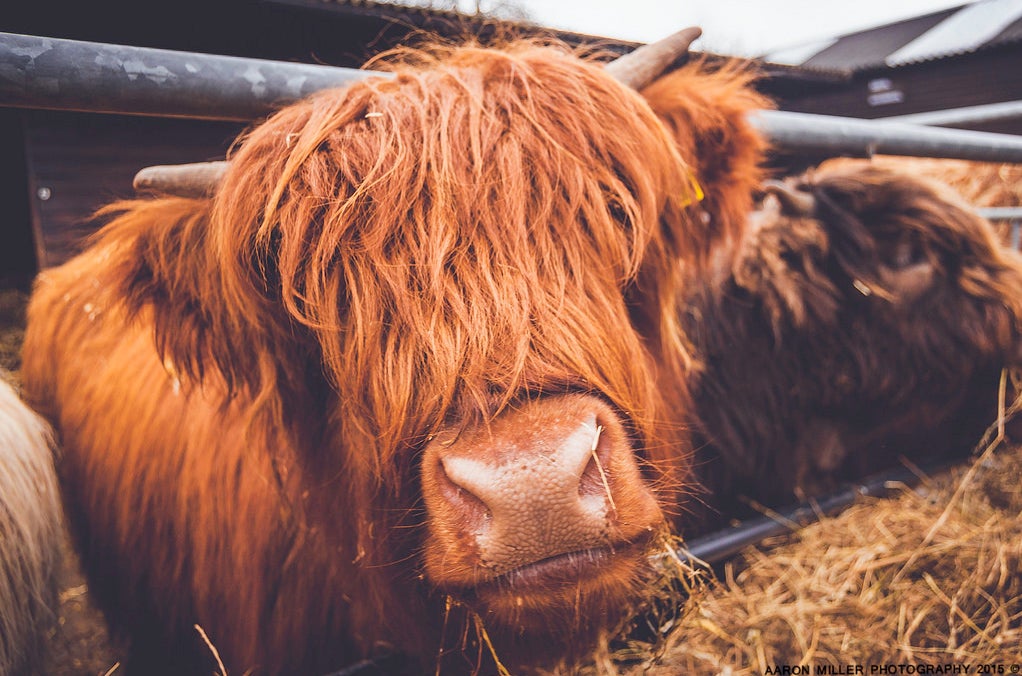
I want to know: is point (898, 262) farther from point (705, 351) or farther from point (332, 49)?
point (332, 49)

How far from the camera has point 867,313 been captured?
2.45 metres

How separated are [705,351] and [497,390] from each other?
61.8 inches

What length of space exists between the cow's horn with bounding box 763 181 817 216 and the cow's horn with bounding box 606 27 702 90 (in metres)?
1.20

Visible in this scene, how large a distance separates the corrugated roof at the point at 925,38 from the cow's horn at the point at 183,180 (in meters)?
10.7

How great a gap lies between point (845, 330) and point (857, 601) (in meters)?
1.01

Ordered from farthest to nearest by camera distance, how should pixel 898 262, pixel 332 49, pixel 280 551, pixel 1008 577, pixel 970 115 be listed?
pixel 332 49
pixel 970 115
pixel 898 262
pixel 1008 577
pixel 280 551

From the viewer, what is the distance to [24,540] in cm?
131

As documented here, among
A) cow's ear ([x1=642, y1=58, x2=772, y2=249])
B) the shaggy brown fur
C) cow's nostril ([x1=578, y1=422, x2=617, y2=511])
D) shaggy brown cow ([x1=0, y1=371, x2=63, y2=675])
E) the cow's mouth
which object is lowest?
shaggy brown cow ([x1=0, y1=371, x2=63, y2=675])

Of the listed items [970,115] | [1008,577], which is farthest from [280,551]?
[970,115]

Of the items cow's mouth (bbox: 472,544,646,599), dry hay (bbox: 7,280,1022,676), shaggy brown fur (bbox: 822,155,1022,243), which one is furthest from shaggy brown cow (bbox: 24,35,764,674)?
shaggy brown fur (bbox: 822,155,1022,243)

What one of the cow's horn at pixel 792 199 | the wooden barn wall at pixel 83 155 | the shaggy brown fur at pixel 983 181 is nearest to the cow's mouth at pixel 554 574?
the cow's horn at pixel 792 199

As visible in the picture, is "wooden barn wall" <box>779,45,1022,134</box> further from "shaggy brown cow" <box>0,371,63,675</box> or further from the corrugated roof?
"shaggy brown cow" <box>0,371,63,675</box>

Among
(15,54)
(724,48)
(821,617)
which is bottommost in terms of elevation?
(821,617)

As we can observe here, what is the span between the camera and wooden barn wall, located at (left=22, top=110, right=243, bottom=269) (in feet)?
13.2
